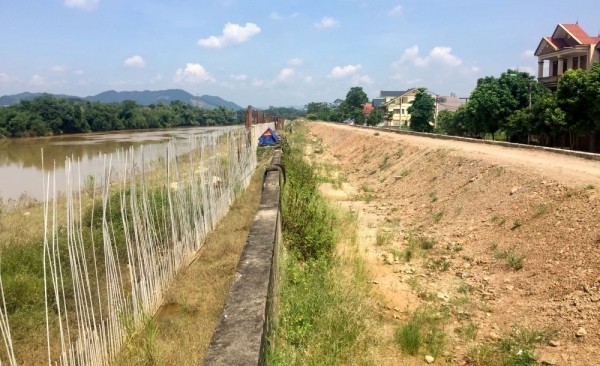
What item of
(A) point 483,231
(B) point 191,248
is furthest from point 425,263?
(B) point 191,248

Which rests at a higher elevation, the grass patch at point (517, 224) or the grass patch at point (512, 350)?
the grass patch at point (517, 224)

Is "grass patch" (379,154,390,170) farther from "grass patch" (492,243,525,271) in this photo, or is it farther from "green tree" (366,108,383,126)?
"green tree" (366,108,383,126)

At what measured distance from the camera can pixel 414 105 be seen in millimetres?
37281

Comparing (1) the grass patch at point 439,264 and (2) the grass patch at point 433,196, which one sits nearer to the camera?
(1) the grass patch at point 439,264

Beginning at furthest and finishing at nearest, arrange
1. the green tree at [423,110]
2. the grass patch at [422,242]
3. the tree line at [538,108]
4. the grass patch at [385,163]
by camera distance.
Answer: the green tree at [423,110]
the grass patch at [385,163]
the tree line at [538,108]
the grass patch at [422,242]

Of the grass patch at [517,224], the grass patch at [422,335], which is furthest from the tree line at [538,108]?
the grass patch at [422,335]

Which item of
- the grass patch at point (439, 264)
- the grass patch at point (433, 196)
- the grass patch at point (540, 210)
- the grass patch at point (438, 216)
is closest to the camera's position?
the grass patch at point (439, 264)

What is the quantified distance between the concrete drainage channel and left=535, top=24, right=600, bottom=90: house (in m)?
27.5

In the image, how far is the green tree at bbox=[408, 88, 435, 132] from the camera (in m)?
36.6

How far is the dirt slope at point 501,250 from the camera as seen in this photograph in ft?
14.3

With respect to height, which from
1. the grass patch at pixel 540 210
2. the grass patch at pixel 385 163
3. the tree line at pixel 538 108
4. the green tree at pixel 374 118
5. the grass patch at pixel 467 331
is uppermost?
the green tree at pixel 374 118

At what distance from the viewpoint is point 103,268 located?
5035 mm

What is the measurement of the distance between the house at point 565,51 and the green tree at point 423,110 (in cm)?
910

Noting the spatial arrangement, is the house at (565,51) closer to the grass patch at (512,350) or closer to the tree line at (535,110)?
the tree line at (535,110)
